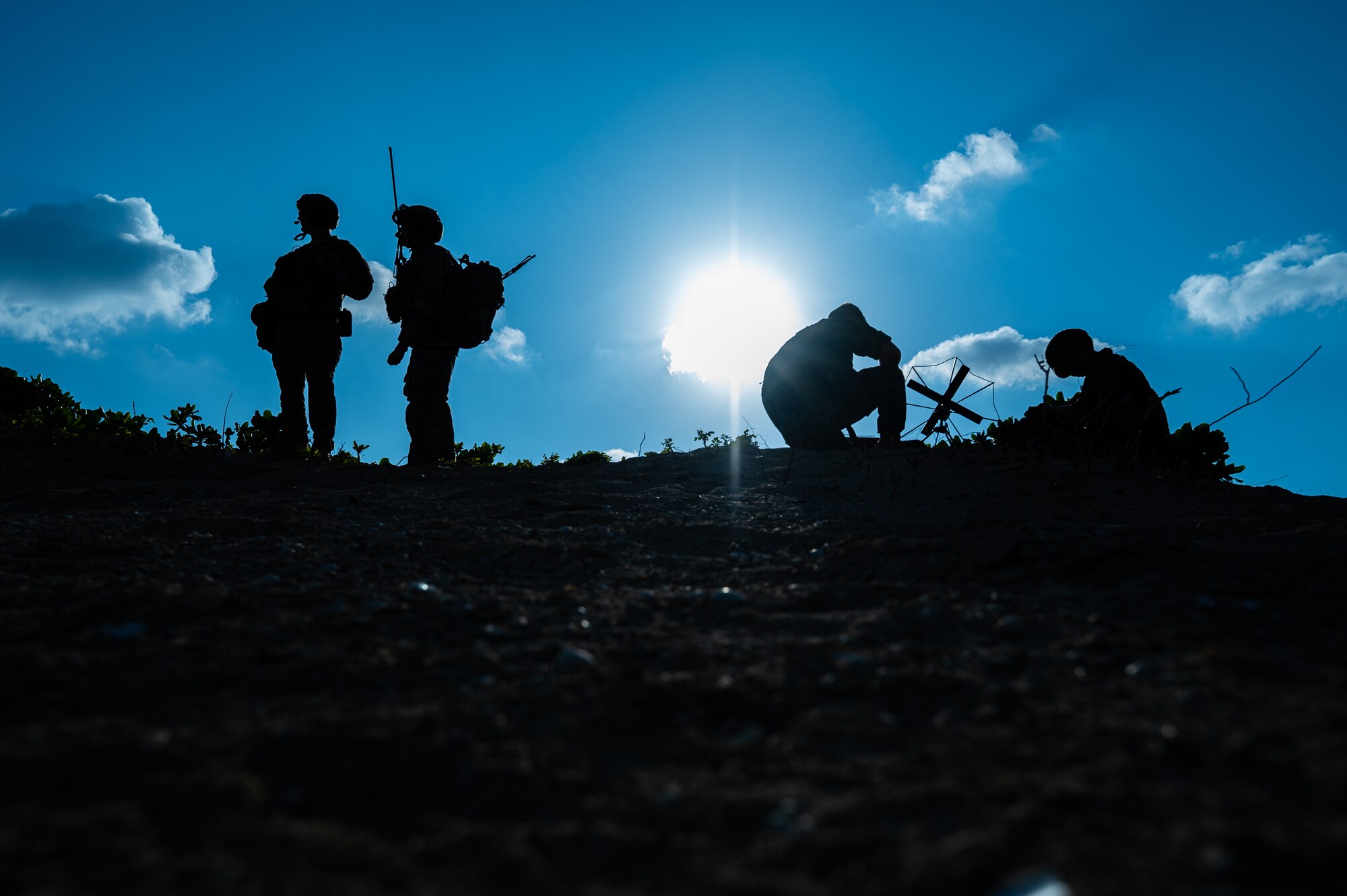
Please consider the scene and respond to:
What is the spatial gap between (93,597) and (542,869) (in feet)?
7.04

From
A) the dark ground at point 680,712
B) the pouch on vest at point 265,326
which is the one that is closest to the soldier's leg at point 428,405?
the pouch on vest at point 265,326

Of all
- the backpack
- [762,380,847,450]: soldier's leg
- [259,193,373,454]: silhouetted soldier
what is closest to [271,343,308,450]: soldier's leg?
[259,193,373,454]: silhouetted soldier

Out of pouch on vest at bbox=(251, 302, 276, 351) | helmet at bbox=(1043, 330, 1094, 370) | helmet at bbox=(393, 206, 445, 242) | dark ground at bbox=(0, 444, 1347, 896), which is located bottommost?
dark ground at bbox=(0, 444, 1347, 896)

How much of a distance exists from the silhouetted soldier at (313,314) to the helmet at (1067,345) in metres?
7.80

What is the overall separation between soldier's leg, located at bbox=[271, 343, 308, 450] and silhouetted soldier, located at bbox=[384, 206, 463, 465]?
3.92ft

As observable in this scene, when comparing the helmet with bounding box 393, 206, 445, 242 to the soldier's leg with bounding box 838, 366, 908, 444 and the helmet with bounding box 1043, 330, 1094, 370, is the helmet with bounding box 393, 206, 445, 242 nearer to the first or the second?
the soldier's leg with bounding box 838, 366, 908, 444

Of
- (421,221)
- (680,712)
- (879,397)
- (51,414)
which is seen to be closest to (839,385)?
(879,397)

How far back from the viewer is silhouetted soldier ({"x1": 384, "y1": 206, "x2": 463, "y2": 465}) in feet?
30.4

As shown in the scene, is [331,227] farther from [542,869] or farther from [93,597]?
[542,869]

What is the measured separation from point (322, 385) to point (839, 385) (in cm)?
605

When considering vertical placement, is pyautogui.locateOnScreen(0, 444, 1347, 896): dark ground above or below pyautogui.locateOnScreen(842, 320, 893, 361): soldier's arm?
below

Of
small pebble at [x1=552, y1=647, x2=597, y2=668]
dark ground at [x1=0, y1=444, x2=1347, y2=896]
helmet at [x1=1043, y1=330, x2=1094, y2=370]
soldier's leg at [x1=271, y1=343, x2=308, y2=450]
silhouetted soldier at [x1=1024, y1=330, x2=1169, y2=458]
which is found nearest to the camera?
dark ground at [x1=0, y1=444, x2=1347, y2=896]

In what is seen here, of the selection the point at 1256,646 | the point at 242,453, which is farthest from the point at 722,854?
the point at 242,453

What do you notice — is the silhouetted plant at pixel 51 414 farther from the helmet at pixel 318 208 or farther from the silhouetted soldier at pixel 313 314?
the helmet at pixel 318 208
